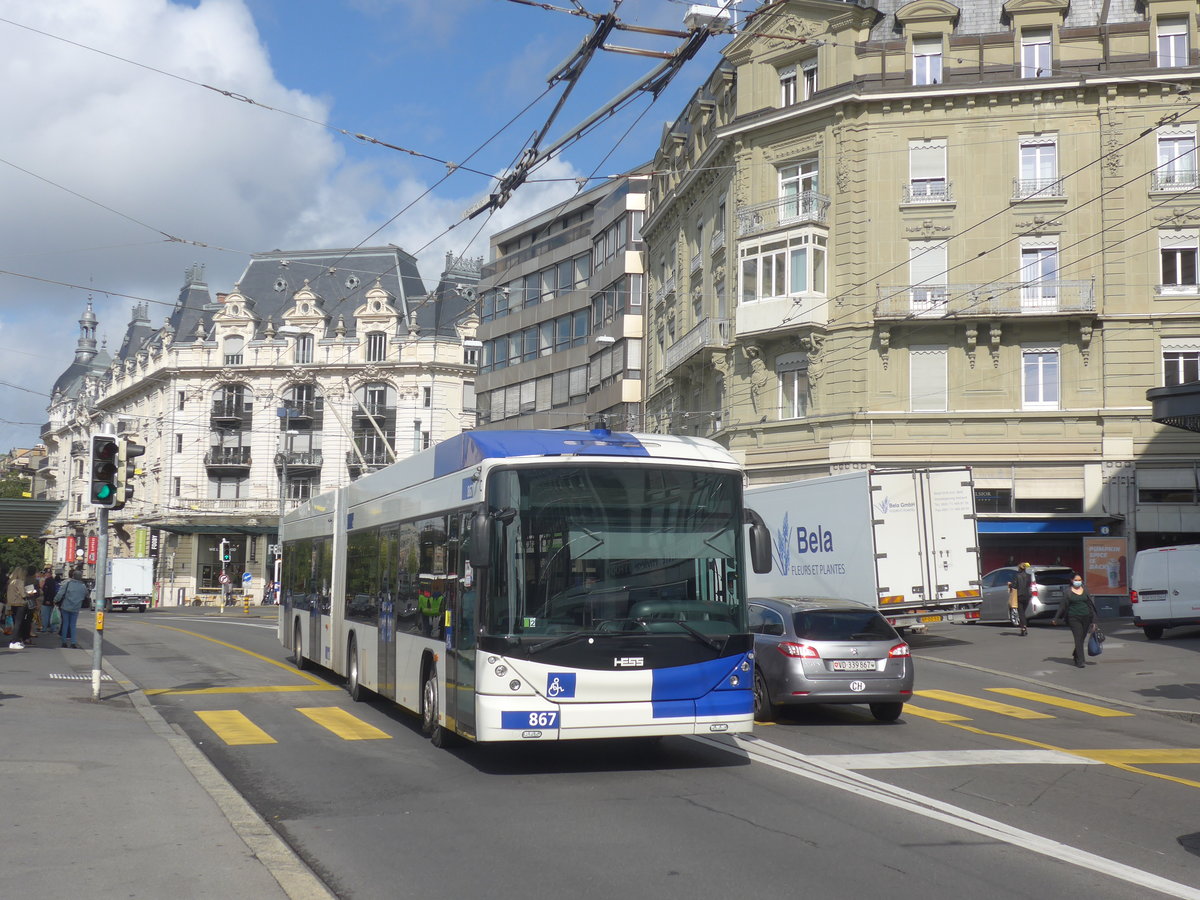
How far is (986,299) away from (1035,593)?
8.41 meters

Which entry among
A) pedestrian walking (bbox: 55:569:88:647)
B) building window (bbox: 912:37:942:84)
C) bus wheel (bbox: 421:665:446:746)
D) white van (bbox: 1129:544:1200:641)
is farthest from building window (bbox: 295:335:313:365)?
bus wheel (bbox: 421:665:446:746)

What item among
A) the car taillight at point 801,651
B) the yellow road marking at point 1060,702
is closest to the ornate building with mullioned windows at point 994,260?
the yellow road marking at point 1060,702

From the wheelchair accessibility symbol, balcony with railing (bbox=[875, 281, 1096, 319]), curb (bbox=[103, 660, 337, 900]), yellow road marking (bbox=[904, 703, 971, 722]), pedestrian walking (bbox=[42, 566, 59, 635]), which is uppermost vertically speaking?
balcony with railing (bbox=[875, 281, 1096, 319])

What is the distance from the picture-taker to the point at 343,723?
47.4 ft

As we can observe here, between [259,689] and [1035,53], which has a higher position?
[1035,53]

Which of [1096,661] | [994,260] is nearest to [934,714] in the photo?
[1096,661]

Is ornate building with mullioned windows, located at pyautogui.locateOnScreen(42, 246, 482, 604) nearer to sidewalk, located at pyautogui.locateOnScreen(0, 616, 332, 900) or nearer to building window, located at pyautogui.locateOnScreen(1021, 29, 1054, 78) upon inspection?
building window, located at pyautogui.locateOnScreen(1021, 29, 1054, 78)

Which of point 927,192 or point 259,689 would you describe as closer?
point 259,689

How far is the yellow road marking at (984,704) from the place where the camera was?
55.0 ft

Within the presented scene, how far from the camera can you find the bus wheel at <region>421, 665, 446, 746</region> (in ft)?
40.0

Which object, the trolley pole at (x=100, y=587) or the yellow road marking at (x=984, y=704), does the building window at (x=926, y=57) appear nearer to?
the yellow road marking at (x=984, y=704)

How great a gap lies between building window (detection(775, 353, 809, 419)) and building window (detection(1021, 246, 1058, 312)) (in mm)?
6299

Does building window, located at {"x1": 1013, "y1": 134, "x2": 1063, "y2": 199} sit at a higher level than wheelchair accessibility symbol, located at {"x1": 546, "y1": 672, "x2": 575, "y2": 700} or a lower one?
higher

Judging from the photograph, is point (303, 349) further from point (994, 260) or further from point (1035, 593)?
point (1035, 593)
